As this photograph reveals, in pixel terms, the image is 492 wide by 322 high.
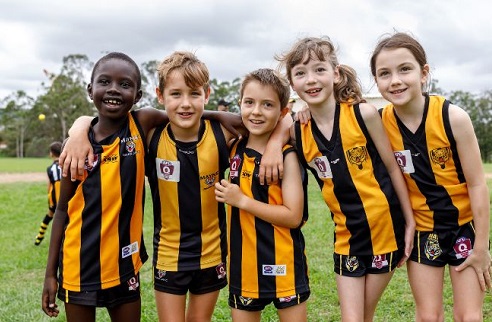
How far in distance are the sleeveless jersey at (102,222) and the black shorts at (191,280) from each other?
0.23 meters

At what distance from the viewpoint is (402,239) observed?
8.90ft

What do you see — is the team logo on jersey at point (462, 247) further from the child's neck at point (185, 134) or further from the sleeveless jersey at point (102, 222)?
the sleeveless jersey at point (102, 222)

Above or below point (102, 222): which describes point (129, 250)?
below

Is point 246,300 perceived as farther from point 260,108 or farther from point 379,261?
point 260,108

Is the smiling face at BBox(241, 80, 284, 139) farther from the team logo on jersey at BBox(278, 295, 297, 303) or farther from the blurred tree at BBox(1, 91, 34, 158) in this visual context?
the blurred tree at BBox(1, 91, 34, 158)

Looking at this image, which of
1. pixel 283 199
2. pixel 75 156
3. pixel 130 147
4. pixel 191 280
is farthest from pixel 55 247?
pixel 283 199

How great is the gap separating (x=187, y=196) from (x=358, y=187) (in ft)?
3.12

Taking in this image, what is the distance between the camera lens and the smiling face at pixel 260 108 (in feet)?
8.89

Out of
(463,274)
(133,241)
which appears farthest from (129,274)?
(463,274)

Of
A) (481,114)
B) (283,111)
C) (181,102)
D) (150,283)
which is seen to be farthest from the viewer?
(481,114)

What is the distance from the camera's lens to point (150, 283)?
17.0 ft

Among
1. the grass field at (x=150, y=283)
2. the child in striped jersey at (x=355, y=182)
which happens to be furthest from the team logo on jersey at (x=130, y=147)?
the grass field at (x=150, y=283)

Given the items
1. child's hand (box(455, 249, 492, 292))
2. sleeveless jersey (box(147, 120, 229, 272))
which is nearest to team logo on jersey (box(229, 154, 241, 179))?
sleeveless jersey (box(147, 120, 229, 272))

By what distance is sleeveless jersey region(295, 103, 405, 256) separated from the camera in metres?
2.66
